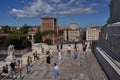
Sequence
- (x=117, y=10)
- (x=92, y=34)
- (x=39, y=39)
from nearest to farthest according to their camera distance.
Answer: (x=117, y=10)
(x=39, y=39)
(x=92, y=34)

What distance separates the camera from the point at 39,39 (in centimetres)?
11062

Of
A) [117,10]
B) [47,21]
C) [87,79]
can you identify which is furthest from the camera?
[47,21]

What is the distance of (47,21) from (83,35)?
49.0 metres

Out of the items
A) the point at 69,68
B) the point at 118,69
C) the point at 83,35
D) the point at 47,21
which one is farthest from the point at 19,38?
the point at 83,35

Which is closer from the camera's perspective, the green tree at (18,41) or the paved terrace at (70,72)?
the paved terrace at (70,72)

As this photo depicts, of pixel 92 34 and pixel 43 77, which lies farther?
pixel 92 34

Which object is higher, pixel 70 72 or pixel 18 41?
pixel 70 72

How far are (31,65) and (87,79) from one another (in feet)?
22.9

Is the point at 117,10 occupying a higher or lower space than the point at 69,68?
higher

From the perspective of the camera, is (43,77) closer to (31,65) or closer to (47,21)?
(31,65)

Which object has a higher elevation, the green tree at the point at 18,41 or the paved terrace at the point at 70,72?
the paved terrace at the point at 70,72

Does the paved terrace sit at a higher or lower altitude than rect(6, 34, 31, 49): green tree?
higher

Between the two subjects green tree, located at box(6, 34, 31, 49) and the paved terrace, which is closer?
the paved terrace

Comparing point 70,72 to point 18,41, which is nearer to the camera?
point 70,72
